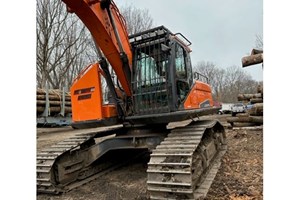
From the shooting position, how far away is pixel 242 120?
9.43 meters

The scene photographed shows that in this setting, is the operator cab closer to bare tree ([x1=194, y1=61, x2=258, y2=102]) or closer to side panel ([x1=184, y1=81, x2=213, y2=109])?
side panel ([x1=184, y1=81, x2=213, y2=109])

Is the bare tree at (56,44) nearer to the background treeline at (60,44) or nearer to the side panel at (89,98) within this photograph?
the background treeline at (60,44)

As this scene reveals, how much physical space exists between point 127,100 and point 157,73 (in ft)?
2.36

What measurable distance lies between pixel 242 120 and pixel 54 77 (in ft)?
63.2

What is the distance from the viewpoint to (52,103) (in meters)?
13.3

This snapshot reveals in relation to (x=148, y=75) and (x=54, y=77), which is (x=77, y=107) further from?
(x=54, y=77)

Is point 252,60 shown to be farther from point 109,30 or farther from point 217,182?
point 109,30

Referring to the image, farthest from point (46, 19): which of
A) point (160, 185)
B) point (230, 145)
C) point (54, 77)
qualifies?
point (160, 185)

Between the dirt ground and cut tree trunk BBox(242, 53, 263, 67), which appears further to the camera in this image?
cut tree trunk BBox(242, 53, 263, 67)

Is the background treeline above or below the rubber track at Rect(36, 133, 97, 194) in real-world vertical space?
above

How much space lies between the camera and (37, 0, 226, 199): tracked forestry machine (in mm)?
4258

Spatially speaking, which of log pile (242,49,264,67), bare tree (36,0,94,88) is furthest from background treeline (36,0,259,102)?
log pile (242,49,264,67)

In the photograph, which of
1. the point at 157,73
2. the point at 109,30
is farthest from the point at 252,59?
the point at 109,30

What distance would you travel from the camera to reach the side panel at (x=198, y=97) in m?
4.82
